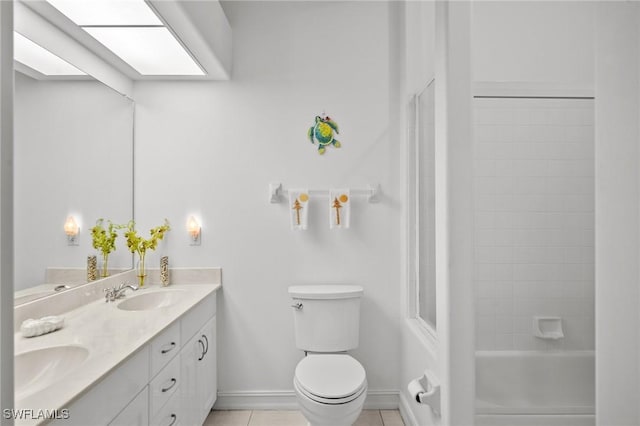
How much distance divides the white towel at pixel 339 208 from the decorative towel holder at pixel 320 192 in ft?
0.24

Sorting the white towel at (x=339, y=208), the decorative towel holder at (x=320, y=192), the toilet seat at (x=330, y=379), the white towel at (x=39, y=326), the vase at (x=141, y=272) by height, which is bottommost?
the toilet seat at (x=330, y=379)

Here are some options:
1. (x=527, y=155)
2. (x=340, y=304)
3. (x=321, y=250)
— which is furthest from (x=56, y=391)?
(x=527, y=155)

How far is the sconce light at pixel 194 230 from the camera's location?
2.72 m

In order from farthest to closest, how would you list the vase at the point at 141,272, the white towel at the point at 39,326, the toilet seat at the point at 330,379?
the vase at the point at 141,272 < the toilet seat at the point at 330,379 < the white towel at the point at 39,326

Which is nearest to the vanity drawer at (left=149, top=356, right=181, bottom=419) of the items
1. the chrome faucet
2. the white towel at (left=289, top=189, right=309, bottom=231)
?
the chrome faucet

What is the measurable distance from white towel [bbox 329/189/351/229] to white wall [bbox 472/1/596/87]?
1097 millimetres

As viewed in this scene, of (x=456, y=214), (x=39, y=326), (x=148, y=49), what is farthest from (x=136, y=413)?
(x=148, y=49)

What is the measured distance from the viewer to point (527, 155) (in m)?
2.45

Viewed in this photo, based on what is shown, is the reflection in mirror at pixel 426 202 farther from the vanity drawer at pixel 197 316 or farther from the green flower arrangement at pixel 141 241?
the green flower arrangement at pixel 141 241

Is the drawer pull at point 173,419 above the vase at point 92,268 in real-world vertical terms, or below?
below

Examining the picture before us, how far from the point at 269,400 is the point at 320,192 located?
1471 millimetres

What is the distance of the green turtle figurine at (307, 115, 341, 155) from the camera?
8.98 feet

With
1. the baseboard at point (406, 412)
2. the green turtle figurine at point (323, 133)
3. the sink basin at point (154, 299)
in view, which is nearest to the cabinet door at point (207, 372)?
the sink basin at point (154, 299)

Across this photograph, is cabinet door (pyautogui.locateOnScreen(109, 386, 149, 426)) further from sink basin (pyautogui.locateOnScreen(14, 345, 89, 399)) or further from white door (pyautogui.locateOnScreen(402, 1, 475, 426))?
white door (pyautogui.locateOnScreen(402, 1, 475, 426))
